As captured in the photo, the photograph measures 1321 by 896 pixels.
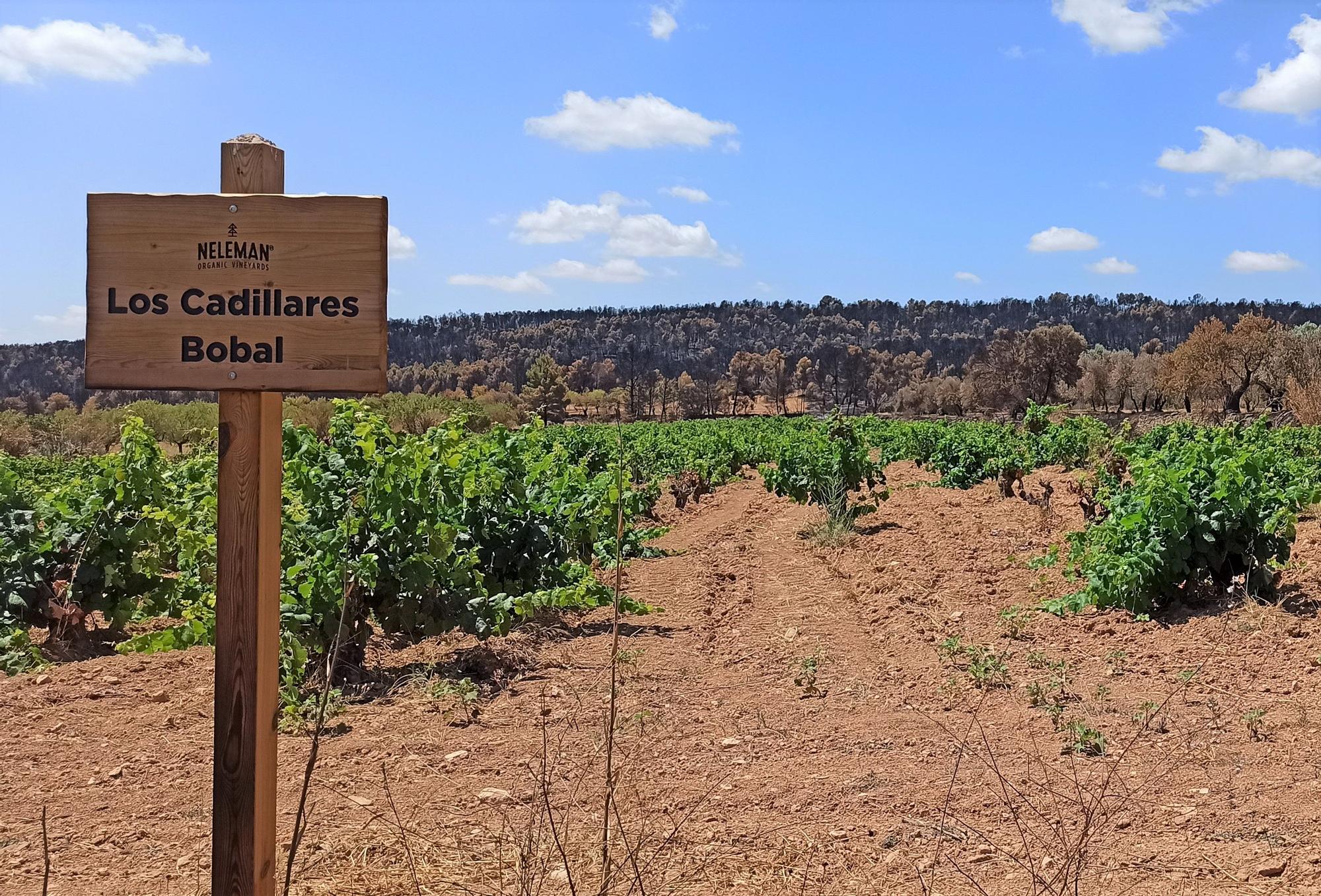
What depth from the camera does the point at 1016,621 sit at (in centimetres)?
716

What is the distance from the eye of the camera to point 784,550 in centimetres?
1245

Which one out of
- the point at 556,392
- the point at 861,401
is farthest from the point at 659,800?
the point at 861,401

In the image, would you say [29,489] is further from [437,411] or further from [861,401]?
[861,401]

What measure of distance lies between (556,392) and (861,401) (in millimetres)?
59139

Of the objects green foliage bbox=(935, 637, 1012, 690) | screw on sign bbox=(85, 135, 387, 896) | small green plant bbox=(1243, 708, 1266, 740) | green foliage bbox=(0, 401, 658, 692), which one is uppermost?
screw on sign bbox=(85, 135, 387, 896)

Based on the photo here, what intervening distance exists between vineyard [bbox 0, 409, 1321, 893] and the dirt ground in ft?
0.08

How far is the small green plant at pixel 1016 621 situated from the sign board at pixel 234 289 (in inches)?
219

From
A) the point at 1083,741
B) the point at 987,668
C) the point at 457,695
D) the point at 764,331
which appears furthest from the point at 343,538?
the point at 764,331

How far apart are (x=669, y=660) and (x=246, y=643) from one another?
13.5 ft

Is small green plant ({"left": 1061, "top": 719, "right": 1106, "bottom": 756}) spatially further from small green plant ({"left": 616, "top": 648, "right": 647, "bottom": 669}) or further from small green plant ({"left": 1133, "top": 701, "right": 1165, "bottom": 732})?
small green plant ({"left": 616, "top": 648, "right": 647, "bottom": 669})

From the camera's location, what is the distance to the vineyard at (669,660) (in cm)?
383

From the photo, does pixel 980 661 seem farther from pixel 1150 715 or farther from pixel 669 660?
pixel 669 660

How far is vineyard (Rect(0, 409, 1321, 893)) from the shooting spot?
383cm

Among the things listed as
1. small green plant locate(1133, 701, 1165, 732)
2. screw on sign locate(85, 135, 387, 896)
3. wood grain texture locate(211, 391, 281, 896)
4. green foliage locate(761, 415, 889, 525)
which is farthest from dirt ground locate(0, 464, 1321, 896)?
green foliage locate(761, 415, 889, 525)
